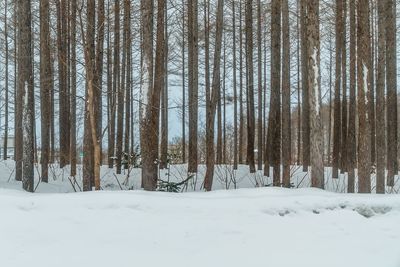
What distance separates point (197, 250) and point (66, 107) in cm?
1447

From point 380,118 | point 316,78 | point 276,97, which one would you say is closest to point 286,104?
point 276,97

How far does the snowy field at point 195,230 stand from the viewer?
162 inches

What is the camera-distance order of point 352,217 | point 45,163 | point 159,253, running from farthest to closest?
1. point 45,163
2. point 352,217
3. point 159,253

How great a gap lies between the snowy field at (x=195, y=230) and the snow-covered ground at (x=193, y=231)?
0.03 feet

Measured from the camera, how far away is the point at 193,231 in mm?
4645

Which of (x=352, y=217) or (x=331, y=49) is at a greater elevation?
(x=331, y=49)

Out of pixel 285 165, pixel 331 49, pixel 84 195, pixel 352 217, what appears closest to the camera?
pixel 84 195

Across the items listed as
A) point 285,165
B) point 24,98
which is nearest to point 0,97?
point 24,98

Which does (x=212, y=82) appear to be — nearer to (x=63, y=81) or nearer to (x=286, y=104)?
(x=286, y=104)

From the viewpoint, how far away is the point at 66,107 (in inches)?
696

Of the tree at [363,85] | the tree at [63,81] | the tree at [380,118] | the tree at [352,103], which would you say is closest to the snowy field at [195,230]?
the tree at [363,85]

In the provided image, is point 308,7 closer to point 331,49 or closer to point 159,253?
point 159,253

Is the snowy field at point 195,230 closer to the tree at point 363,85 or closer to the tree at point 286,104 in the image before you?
the tree at point 363,85

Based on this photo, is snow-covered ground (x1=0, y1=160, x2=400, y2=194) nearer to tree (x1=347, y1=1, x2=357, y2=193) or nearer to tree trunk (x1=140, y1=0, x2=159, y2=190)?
tree (x1=347, y1=1, x2=357, y2=193)
